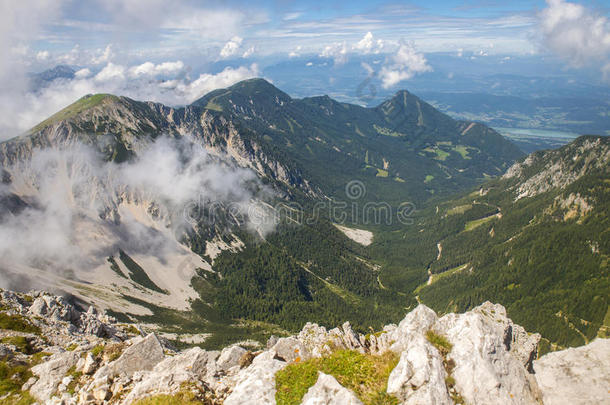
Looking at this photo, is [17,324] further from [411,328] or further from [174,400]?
[411,328]

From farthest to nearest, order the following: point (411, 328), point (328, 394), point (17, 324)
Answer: point (17, 324), point (411, 328), point (328, 394)

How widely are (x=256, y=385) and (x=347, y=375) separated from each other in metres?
6.58

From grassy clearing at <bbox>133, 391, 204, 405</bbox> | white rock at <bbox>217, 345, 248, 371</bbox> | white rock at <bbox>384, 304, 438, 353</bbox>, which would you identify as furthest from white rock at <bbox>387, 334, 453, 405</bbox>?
white rock at <bbox>217, 345, 248, 371</bbox>

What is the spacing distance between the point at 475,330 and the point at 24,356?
48591mm

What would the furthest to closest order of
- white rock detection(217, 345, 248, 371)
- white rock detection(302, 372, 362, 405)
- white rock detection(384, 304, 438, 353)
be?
1. white rock detection(217, 345, 248, 371)
2. white rock detection(384, 304, 438, 353)
3. white rock detection(302, 372, 362, 405)

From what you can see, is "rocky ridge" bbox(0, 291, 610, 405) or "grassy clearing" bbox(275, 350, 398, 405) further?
"rocky ridge" bbox(0, 291, 610, 405)

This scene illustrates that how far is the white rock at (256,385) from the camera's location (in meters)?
20.9

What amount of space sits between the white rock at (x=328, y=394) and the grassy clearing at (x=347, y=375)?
1299 millimetres

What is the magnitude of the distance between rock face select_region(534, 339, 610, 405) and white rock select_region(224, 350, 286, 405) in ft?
67.2

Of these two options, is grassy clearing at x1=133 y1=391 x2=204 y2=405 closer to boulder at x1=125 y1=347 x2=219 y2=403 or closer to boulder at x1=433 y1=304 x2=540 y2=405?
boulder at x1=125 y1=347 x2=219 y2=403

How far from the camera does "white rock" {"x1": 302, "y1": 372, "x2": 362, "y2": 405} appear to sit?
1844cm

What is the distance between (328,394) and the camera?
749 inches

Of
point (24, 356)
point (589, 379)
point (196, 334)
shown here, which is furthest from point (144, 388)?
point (196, 334)

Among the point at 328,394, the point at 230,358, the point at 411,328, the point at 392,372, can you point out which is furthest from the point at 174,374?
the point at 411,328
